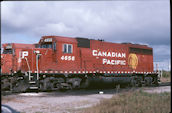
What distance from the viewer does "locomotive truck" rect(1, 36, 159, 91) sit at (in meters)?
15.1

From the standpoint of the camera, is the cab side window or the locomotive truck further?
the cab side window

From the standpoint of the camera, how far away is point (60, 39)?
1623 cm

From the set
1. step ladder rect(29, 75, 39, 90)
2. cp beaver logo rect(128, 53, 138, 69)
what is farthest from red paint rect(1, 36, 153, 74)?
cp beaver logo rect(128, 53, 138, 69)

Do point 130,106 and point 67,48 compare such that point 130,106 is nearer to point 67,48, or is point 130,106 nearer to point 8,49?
point 67,48

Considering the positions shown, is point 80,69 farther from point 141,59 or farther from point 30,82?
point 141,59

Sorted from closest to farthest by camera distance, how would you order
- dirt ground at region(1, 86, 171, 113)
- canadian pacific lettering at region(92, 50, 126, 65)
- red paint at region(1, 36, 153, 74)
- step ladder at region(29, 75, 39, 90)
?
dirt ground at region(1, 86, 171, 113) < step ladder at region(29, 75, 39, 90) < red paint at region(1, 36, 153, 74) < canadian pacific lettering at region(92, 50, 126, 65)

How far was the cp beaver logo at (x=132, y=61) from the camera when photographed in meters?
20.8

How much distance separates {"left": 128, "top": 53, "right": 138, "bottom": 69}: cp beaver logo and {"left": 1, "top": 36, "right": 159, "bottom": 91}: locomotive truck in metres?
0.10

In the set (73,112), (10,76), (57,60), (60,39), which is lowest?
(73,112)

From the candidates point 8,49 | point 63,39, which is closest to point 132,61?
point 63,39

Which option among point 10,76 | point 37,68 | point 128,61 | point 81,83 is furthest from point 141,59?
point 10,76

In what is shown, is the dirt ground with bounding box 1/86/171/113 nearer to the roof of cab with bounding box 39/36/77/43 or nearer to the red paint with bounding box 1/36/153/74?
the red paint with bounding box 1/36/153/74

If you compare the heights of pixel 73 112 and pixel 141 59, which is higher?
pixel 141 59

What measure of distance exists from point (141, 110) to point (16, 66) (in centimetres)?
1014
